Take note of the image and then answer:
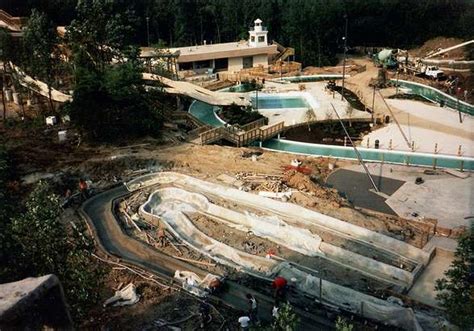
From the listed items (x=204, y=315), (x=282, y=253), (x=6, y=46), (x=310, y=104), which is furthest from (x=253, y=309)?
(x=310, y=104)

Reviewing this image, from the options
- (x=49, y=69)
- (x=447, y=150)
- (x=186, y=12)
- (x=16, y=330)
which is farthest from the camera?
(x=186, y=12)

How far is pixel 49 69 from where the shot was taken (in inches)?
1393

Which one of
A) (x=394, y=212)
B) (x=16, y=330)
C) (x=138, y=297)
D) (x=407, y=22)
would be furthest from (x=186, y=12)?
(x=16, y=330)

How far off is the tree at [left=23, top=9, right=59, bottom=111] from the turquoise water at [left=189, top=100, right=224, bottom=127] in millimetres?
13019

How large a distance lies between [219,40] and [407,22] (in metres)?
29.6

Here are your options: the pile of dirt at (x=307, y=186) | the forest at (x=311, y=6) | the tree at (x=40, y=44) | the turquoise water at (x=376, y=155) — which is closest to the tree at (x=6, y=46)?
the tree at (x=40, y=44)

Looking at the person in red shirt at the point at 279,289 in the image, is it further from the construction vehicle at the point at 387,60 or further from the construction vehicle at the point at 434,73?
the construction vehicle at the point at 387,60

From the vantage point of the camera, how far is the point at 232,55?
60.0 m

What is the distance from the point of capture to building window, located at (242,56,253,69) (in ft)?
202

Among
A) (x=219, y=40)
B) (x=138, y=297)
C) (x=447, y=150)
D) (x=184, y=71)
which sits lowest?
(x=138, y=297)

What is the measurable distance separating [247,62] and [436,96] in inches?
980

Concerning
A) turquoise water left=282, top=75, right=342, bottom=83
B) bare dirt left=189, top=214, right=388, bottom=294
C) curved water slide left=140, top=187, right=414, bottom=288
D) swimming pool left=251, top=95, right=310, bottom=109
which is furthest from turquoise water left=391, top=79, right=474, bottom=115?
bare dirt left=189, top=214, right=388, bottom=294

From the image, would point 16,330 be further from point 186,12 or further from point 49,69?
point 186,12

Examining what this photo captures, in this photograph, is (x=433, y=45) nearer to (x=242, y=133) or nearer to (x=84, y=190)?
(x=242, y=133)
